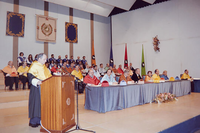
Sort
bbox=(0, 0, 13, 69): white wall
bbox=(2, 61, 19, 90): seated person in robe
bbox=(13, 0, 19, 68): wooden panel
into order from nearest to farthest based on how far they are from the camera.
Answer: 1. bbox=(2, 61, 19, 90): seated person in robe
2. bbox=(0, 0, 13, 69): white wall
3. bbox=(13, 0, 19, 68): wooden panel

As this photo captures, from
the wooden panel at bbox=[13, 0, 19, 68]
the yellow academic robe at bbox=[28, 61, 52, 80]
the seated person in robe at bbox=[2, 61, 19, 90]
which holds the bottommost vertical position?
the seated person in robe at bbox=[2, 61, 19, 90]

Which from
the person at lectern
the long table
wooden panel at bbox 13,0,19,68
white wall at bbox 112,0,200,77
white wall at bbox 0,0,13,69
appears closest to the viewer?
the person at lectern

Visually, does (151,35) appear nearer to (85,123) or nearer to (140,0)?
(140,0)

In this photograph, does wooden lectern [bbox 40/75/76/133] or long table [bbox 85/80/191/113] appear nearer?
wooden lectern [bbox 40/75/76/133]

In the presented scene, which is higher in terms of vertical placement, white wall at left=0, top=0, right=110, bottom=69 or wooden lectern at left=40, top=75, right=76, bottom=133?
white wall at left=0, top=0, right=110, bottom=69

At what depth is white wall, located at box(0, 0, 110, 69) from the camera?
10297 mm

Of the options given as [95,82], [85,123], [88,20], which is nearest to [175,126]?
[85,123]

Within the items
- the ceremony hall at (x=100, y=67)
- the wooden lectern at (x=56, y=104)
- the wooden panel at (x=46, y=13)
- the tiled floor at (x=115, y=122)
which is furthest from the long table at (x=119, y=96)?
the wooden panel at (x=46, y=13)

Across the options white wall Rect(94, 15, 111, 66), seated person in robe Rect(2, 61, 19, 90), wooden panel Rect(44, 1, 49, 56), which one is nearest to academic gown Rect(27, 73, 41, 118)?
seated person in robe Rect(2, 61, 19, 90)

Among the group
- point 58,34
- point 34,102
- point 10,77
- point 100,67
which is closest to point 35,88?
point 34,102

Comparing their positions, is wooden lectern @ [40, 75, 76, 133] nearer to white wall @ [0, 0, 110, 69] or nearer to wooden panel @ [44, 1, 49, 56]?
white wall @ [0, 0, 110, 69]

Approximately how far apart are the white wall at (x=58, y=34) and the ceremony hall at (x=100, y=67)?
0.18 feet

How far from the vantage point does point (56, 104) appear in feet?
9.77

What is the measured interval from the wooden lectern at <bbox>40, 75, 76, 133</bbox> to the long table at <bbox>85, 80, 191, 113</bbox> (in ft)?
6.30
